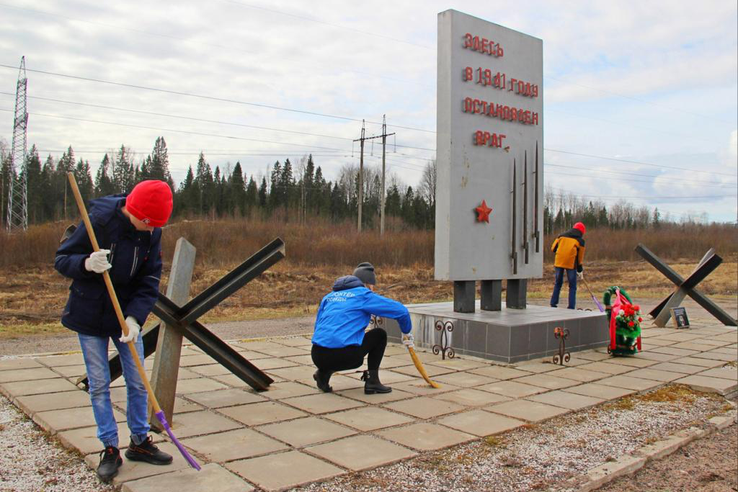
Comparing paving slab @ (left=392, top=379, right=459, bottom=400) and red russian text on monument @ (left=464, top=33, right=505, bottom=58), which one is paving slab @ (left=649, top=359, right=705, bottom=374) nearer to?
paving slab @ (left=392, top=379, right=459, bottom=400)

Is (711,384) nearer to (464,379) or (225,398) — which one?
(464,379)

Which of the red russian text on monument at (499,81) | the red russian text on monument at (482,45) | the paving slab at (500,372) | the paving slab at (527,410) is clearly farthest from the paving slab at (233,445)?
the red russian text on monument at (482,45)

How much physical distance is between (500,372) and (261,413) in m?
3.23

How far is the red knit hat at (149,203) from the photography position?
12.7 ft

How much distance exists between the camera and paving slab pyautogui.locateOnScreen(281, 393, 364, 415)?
18.8 ft

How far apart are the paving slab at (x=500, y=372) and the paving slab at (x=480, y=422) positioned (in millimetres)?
1724

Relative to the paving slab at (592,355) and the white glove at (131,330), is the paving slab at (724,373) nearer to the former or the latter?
the paving slab at (592,355)

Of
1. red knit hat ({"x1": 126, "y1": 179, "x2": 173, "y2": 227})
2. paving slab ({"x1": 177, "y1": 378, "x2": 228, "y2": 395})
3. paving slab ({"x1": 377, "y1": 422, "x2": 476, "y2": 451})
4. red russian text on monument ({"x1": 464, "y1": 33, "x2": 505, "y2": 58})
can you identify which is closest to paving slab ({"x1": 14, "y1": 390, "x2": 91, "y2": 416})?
paving slab ({"x1": 177, "y1": 378, "x2": 228, "y2": 395})

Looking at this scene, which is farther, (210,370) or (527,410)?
(210,370)

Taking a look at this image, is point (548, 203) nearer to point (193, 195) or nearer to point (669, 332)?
point (193, 195)

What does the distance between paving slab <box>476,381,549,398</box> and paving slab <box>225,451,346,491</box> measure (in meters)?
2.78

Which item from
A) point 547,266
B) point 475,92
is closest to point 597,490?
point 475,92

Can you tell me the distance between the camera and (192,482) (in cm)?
385

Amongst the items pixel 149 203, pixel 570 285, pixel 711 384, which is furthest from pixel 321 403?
pixel 570 285
